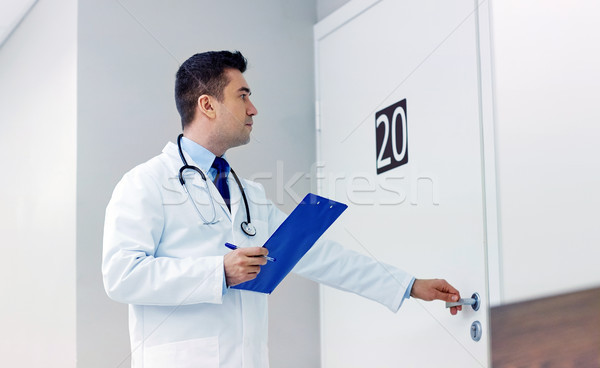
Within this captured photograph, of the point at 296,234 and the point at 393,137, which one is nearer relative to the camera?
the point at 296,234

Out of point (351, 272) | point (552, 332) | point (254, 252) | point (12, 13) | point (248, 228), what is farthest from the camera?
point (12, 13)

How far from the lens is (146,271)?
4.73ft

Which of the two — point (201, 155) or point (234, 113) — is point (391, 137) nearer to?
point (234, 113)

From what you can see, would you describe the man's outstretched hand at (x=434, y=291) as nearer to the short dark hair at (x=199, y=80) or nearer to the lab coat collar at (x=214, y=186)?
the lab coat collar at (x=214, y=186)

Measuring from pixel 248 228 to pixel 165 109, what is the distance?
86cm

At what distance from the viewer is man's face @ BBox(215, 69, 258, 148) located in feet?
5.89

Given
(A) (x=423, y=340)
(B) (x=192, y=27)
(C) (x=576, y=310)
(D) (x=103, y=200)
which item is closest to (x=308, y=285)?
(A) (x=423, y=340)

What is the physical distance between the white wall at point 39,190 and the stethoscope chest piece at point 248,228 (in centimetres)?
76

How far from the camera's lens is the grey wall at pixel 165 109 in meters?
2.16

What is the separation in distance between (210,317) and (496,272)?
2.43 ft

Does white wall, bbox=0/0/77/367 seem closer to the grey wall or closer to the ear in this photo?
the grey wall

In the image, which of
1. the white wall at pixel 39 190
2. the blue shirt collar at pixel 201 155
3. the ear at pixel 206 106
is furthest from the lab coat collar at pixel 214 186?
the white wall at pixel 39 190

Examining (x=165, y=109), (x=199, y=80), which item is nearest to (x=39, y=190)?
(x=165, y=109)

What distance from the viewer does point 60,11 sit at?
7.86 feet
